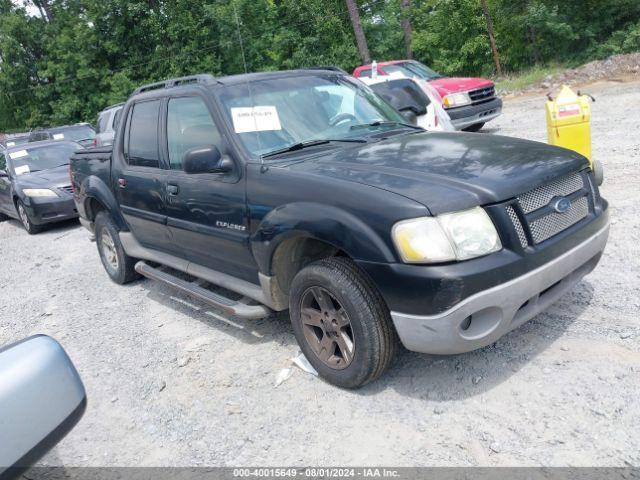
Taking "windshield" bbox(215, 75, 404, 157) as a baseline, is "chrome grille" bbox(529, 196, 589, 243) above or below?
below

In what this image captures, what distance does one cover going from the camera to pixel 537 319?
395cm

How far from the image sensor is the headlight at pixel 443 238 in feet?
9.48

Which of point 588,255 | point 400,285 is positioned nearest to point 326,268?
point 400,285

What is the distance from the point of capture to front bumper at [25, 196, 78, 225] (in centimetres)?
991

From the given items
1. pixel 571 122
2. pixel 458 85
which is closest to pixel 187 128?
pixel 571 122

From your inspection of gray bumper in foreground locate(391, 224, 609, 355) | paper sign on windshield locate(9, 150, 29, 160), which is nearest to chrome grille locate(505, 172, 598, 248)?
gray bumper in foreground locate(391, 224, 609, 355)

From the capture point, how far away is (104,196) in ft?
18.9

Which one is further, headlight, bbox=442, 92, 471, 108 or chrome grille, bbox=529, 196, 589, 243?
headlight, bbox=442, 92, 471, 108

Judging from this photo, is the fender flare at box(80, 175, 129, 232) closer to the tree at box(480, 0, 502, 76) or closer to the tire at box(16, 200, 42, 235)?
the tire at box(16, 200, 42, 235)

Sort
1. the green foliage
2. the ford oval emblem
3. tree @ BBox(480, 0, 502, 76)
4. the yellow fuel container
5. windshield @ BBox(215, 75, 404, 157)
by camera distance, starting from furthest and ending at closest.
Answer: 1. tree @ BBox(480, 0, 502, 76)
2. the green foliage
3. the yellow fuel container
4. windshield @ BBox(215, 75, 404, 157)
5. the ford oval emblem

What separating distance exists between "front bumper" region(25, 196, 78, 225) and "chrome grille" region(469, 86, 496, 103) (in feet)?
26.9

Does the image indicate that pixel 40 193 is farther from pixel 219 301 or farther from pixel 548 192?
pixel 548 192

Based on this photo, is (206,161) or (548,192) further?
(206,161)

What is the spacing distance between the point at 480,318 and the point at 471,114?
967 centimetres
